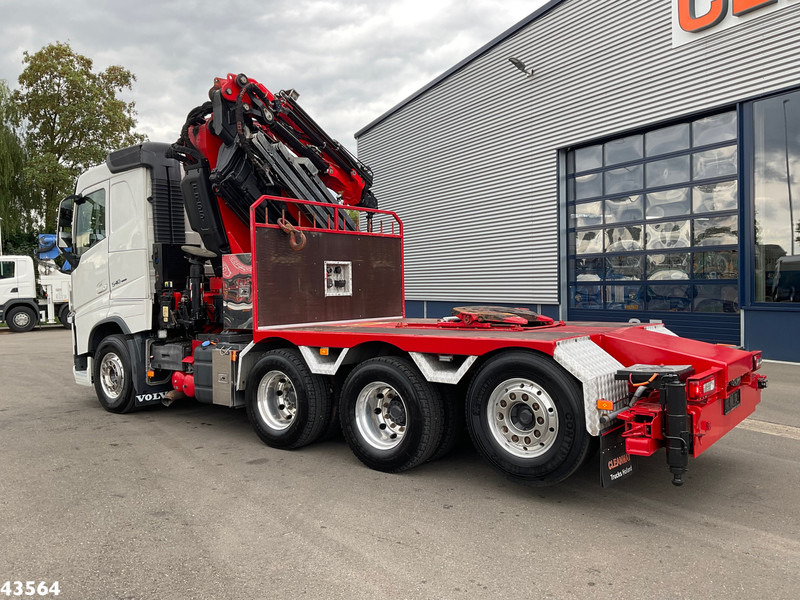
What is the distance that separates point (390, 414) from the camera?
16.8 ft

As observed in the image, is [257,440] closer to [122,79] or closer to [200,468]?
[200,468]

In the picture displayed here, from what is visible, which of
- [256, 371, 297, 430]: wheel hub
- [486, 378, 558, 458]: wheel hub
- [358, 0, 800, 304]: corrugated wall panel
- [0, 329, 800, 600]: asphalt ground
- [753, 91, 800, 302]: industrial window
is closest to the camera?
[0, 329, 800, 600]: asphalt ground

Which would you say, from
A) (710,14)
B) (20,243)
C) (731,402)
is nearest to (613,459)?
(731,402)

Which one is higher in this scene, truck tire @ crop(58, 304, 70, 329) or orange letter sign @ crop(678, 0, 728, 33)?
orange letter sign @ crop(678, 0, 728, 33)

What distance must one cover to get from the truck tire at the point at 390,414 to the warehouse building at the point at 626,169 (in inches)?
329

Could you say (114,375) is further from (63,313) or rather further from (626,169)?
(63,313)

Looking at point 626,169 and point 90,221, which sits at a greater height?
point 626,169

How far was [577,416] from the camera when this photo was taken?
3.88m

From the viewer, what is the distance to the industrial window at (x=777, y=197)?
10.3 meters

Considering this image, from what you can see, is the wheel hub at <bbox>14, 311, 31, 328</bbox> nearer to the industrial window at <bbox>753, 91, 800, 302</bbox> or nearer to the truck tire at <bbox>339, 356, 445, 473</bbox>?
the truck tire at <bbox>339, 356, 445, 473</bbox>

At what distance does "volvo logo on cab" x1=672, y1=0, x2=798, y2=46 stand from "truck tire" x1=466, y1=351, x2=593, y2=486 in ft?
31.7

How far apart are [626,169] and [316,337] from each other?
9949 millimetres

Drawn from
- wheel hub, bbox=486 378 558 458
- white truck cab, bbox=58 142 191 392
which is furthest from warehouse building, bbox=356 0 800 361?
white truck cab, bbox=58 142 191 392

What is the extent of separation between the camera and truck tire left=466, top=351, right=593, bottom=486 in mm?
3932
